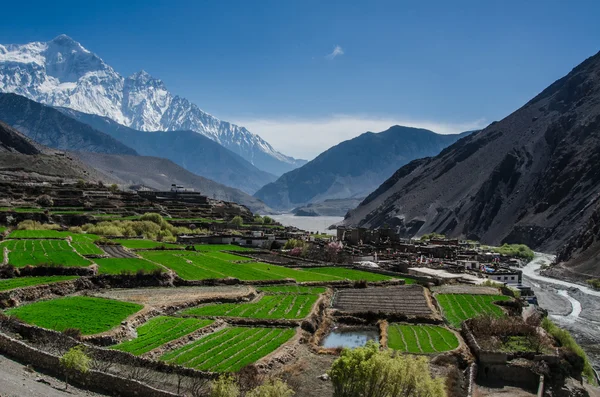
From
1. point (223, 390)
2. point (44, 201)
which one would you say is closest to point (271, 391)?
point (223, 390)

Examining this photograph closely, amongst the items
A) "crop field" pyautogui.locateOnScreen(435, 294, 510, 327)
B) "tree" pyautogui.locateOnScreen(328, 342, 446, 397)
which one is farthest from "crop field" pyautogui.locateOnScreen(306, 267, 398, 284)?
"tree" pyautogui.locateOnScreen(328, 342, 446, 397)

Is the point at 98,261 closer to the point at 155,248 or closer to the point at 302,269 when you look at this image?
the point at 155,248

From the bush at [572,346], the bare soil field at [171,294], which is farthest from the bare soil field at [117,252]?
the bush at [572,346]

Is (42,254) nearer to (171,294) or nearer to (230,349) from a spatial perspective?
(171,294)

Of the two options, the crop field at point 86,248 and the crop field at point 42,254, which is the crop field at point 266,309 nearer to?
the crop field at point 42,254

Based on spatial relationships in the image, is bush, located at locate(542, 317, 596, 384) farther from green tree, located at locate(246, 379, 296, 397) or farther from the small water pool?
green tree, located at locate(246, 379, 296, 397)

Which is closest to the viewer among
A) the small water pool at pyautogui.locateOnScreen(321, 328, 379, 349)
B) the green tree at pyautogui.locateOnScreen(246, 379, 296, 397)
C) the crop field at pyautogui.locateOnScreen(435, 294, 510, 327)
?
the green tree at pyautogui.locateOnScreen(246, 379, 296, 397)

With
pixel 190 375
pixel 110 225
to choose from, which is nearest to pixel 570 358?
pixel 190 375
